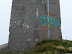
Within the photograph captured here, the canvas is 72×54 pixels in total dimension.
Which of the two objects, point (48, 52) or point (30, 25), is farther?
point (30, 25)

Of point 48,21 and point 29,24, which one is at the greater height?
point 48,21

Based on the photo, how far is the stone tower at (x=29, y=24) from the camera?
5.31m

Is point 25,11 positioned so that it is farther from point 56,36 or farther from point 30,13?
point 56,36

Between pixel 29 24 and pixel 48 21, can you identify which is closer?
pixel 29 24

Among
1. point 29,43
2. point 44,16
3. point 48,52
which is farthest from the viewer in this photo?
point 44,16

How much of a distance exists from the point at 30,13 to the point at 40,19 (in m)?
0.65

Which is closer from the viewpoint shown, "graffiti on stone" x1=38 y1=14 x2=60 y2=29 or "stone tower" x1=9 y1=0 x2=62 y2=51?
"stone tower" x1=9 y1=0 x2=62 y2=51

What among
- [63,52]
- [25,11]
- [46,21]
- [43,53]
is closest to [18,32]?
[25,11]

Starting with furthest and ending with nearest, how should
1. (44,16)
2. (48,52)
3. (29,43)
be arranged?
(44,16) < (29,43) < (48,52)

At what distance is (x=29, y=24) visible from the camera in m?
5.42

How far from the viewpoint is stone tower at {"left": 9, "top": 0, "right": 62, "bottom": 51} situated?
5.31 meters

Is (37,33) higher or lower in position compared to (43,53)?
higher

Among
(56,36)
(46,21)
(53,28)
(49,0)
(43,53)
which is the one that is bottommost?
(43,53)

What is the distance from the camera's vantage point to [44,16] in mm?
5797
